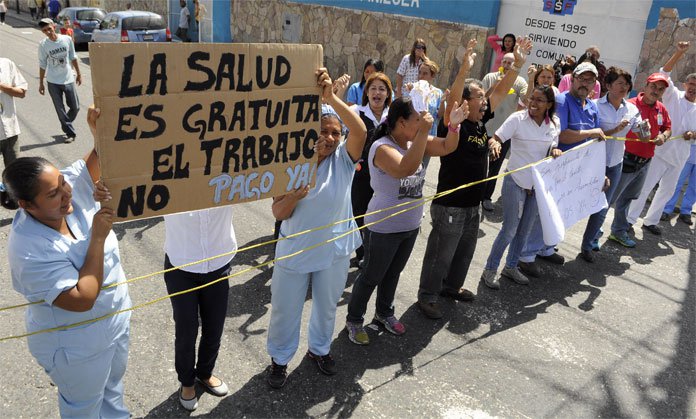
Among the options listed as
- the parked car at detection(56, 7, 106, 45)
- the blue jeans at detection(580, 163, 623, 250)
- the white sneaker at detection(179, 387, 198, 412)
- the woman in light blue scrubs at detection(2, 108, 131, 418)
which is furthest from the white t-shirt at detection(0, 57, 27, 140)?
the parked car at detection(56, 7, 106, 45)

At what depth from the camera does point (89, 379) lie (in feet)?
8.08

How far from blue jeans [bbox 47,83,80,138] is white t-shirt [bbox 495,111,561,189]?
6821 millimetres

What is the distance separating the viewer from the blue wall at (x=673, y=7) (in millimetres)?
8266

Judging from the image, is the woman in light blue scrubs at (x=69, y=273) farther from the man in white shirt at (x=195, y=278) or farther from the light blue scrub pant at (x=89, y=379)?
the man in white shirt at (x=195, y=278)

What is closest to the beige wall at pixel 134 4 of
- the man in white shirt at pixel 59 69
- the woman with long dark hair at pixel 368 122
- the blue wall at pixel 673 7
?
the man in white shirt at pixel 59 69

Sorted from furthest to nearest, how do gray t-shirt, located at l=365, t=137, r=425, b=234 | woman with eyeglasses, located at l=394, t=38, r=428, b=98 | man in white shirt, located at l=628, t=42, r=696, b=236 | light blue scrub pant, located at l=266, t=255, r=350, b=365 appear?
woman with eyeglasses, located at l=394, t=38, r=428, b=98
man in white shirt, located at l=628, t=42, r=696, b=236
gray t-shirt, located at l=365, t=137, r=425, b=234
light blue scrub pant, located at l=266, t=255, r=350, b=365

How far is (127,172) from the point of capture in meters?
2.36

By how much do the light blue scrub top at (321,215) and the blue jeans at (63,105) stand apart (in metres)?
Answer: 6.67

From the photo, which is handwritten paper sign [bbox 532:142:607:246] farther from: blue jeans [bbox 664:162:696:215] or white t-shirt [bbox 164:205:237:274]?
white t-shirt [bbox 164:205:237:274]

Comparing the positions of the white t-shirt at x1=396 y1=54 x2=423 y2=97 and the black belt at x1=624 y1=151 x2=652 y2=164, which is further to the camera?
the white t-shirt at x1=396 y1=54 x2=423 y2=97

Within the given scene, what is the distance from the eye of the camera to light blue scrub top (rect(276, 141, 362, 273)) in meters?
3.18

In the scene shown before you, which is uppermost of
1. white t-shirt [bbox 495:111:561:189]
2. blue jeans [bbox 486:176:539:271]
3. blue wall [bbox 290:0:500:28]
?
blue wall [bbox 290:0:500:28]

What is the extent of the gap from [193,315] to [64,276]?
37.9 inches

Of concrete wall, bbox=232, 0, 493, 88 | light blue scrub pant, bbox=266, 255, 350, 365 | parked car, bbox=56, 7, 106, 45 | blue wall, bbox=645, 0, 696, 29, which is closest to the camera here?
light blue scrub pant, bbox=266, 255, 350, 365
